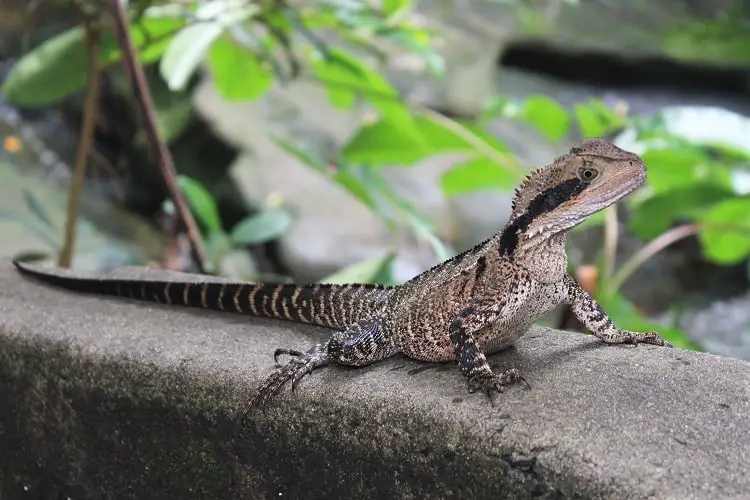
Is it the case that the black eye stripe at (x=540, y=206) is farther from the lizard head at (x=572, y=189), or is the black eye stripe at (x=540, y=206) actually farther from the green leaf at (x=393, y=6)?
the green leaf at (x=393, y=6)

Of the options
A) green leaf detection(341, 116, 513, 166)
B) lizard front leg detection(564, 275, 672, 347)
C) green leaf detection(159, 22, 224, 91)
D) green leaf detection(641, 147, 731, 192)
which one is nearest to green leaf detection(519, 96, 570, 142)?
green leaf detection(341, 116, 513, 166)

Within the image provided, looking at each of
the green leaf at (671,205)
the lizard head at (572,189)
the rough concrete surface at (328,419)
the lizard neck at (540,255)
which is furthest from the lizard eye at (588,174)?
the green leaf at (671,205)

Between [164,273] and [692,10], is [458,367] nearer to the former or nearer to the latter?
[164,273]

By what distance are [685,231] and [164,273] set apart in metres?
2.26

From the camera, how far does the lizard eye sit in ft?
6.38

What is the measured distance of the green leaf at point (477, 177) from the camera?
3.15 meters

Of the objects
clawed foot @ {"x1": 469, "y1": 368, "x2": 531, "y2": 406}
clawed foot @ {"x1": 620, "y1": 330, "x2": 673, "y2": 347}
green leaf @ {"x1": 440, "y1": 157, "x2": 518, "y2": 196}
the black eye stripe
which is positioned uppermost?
the black eye stripe

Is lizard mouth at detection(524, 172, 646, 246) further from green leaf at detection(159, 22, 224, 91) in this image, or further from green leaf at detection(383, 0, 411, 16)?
green leaf at detection(383, 0, 411, 16)

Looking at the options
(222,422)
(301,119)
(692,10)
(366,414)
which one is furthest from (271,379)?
(692,10)

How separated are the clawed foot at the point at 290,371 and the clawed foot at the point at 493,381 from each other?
1.65 feet

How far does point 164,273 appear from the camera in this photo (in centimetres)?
317

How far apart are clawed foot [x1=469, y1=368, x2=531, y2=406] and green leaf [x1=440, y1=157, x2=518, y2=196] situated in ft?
4.37

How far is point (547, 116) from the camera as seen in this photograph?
327 centimetres

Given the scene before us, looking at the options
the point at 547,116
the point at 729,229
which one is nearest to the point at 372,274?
the point at 547,116
